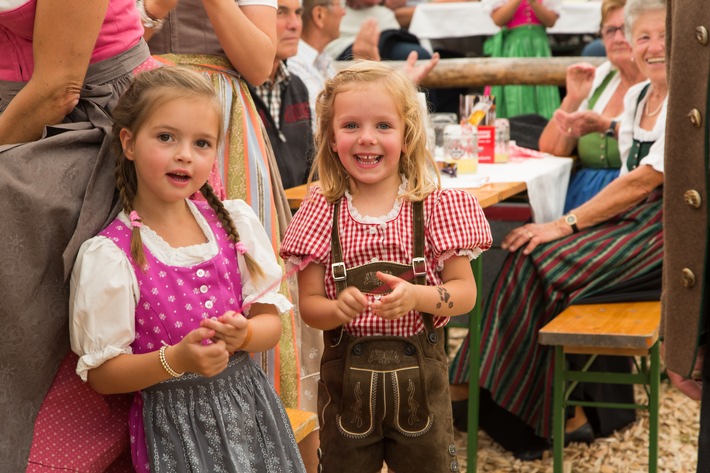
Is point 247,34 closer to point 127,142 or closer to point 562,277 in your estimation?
point 127,142

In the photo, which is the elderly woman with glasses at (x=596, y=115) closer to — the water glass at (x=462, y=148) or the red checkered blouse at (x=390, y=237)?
the water glass at (x=462, y=148)

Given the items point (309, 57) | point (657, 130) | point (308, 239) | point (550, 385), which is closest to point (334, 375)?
point (308, 239)

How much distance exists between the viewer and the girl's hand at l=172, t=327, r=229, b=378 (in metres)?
1.71

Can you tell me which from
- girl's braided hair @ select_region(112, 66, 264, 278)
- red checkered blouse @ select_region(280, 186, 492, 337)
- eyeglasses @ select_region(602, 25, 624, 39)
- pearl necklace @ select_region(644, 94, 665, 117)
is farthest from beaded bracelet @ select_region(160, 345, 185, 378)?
eyeglasses @ select_region(602, 25, 624, 39)

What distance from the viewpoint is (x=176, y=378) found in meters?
1.89

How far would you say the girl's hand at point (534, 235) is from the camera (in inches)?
154

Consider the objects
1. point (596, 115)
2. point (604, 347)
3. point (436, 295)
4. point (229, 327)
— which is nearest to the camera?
point (229, 327)

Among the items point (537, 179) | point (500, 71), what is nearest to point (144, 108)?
point (537, 179)

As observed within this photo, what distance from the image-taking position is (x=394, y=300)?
1934 millimetres

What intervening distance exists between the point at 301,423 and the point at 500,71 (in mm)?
4393

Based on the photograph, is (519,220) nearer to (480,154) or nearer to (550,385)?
(480,154)

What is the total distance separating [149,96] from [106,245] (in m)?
0.29

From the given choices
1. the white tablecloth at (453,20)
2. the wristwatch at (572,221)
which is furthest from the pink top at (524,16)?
the wristwatch at (572,221)

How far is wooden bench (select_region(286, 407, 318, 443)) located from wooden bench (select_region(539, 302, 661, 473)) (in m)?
1.19
